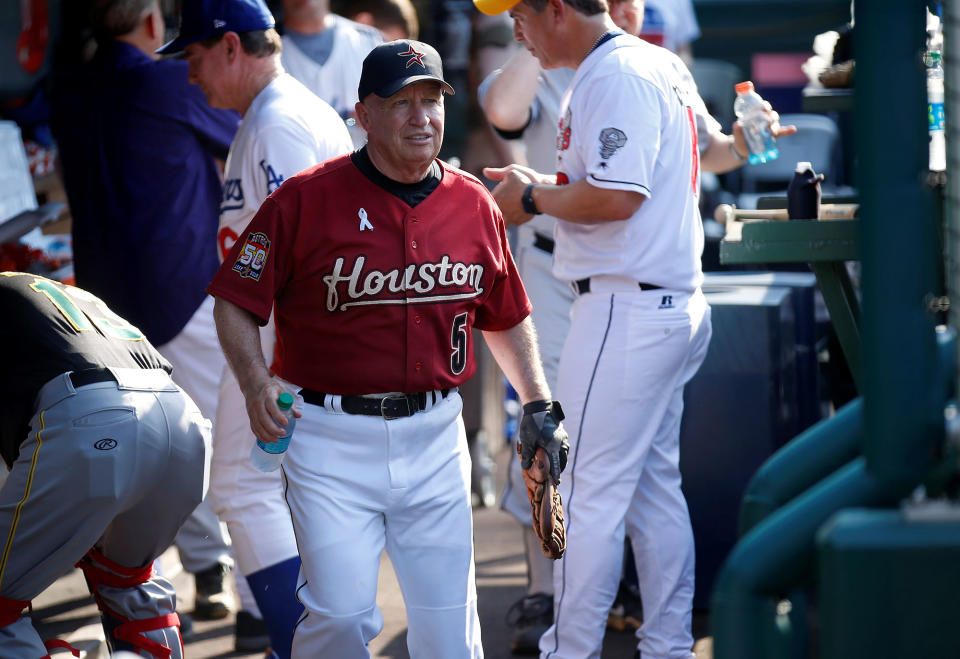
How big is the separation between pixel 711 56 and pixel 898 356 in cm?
1300

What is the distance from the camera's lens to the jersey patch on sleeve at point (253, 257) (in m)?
3.33

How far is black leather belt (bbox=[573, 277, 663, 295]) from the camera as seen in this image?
403 cm

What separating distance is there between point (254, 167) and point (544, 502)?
60.8 inches

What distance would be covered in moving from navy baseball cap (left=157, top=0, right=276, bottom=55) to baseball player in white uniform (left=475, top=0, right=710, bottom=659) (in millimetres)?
762

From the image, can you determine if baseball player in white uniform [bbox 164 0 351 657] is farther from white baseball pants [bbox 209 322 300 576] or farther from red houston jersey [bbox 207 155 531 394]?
red houston jersey [bbox 207 155 531 394]

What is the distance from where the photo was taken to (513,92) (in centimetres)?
482

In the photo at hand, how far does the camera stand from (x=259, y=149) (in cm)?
432

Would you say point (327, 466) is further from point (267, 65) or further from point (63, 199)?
point (63, 199)

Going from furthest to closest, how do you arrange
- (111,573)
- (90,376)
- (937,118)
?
(937,118) → (111,573) → (90,376)

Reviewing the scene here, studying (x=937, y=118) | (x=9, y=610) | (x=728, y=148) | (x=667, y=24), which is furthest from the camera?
(x=667, y=24)

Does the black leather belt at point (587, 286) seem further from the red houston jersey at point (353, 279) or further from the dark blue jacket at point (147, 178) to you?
the dark blue jacket at point (147, 178)

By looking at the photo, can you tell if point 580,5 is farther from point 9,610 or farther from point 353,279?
point 9,610

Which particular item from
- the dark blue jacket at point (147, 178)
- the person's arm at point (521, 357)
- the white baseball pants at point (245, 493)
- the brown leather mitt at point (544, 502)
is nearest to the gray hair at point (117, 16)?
the dark blue jacket at point (147, 178)

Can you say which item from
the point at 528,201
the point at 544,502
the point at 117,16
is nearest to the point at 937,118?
the point at 528,201
